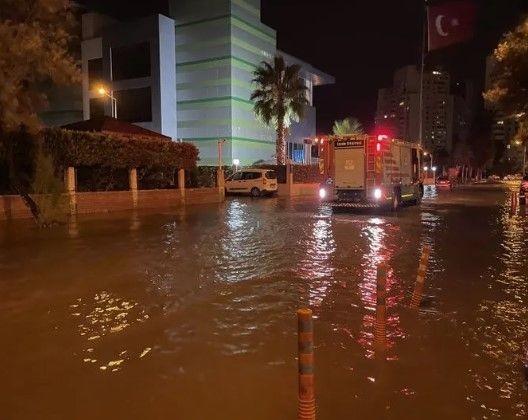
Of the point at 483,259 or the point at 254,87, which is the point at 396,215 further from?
the point at 254,87

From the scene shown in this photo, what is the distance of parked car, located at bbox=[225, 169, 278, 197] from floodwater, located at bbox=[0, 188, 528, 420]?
826 inches

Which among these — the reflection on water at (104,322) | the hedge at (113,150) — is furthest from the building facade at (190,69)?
the reflection on water at (104,322)

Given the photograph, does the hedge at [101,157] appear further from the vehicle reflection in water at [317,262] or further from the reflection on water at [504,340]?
the reflection on water at [504,340]

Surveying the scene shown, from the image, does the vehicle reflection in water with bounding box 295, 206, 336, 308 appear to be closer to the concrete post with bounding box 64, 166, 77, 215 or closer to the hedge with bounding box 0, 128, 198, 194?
the concrete post with bounding box 64, 166, 77, 215

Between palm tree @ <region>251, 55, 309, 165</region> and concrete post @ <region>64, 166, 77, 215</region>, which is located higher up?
palm tree @ <region>251, 55, 309, 165</region>

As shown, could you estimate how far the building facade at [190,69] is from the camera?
4550 cm

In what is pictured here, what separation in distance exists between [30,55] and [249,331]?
11.0 metres

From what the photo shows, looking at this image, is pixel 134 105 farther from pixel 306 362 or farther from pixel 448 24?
pixel 306 362

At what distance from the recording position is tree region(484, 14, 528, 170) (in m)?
16.4

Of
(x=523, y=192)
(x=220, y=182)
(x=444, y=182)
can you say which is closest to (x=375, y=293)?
(x=523, y=192)

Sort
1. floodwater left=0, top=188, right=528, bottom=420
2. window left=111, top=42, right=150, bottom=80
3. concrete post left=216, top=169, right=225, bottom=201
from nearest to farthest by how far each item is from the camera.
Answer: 1. floodwater left=0, top=188, right=528, bottom=420
2. concrete post left=216, top=169, right=225, bottom=201
3. window left=111, top=42, right=150, bottom=80

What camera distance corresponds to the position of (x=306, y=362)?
11.0 feet

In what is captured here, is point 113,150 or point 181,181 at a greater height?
point 113,150

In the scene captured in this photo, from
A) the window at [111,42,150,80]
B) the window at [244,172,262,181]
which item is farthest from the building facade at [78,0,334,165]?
the window at [244,172,262,181]
